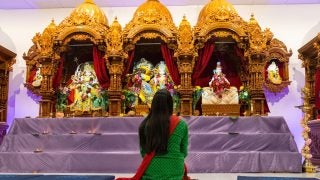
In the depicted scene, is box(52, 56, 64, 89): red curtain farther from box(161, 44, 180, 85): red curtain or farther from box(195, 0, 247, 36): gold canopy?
box(195, 0, 247, 36): gold canopy

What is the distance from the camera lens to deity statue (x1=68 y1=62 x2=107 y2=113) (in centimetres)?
806

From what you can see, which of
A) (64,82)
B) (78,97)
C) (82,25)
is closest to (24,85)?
(64,82)

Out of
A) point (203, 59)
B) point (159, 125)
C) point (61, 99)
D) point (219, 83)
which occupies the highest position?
point (203, 59)

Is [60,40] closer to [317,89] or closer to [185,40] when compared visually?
[185,40]

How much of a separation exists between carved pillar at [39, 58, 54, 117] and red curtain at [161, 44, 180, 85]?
7.47 ft

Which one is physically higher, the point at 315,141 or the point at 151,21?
the point at 151,21

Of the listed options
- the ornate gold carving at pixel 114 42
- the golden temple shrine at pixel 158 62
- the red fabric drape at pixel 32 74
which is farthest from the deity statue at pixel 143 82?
the red fabric drape at pixel 32 74

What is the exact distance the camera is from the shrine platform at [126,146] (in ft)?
19.0

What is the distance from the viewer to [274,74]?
27.6 feet

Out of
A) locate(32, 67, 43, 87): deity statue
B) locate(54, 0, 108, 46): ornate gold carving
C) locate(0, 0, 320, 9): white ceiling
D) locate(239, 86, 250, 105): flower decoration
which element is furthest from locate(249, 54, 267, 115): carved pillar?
locate(32, 67, 43, 87): deity statue

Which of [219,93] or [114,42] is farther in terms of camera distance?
[219,93]

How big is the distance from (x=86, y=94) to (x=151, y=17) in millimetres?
2058

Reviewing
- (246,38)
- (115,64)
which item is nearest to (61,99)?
(115,64)

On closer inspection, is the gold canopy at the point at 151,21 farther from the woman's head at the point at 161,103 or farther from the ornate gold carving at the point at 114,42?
the woman's head at the point at 161,103
